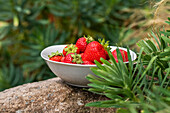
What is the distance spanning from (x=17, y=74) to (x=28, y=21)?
44 centimetres

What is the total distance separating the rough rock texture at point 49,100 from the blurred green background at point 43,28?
739 millimetres

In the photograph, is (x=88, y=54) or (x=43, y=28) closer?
(x=88, y=54)

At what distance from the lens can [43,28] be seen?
1313 mm

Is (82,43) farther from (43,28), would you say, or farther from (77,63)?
(43,28)

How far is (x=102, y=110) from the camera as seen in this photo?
433 millimetres

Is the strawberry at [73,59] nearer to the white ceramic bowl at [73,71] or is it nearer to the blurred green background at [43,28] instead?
the white ceramic bowl at [73,71]

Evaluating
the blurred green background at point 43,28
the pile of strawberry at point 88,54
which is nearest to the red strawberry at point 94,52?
the pile of strawberry at point 88,54

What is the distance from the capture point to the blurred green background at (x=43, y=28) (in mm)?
1294

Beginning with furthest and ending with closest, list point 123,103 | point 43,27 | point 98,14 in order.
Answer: point 98,14 → point 43,27 → point 123,103

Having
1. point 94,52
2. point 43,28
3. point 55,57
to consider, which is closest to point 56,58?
point 55,57

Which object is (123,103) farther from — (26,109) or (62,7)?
(62,7)

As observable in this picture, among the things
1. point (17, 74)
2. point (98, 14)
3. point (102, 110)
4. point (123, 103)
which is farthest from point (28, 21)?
point (123, 103)

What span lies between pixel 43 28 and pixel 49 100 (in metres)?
0.94

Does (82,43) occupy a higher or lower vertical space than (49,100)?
higher
